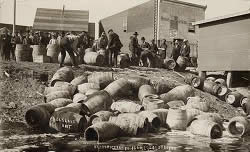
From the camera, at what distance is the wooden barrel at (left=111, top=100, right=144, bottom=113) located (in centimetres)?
850

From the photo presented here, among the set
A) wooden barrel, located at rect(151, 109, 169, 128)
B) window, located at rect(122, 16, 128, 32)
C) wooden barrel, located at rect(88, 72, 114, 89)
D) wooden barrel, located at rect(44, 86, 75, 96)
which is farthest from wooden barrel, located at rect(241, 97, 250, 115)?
window, located at rect(122, 16, 128, 32)

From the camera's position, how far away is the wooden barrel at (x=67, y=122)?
7.20 metres

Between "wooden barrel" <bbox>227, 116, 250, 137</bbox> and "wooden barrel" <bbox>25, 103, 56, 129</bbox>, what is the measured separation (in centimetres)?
420

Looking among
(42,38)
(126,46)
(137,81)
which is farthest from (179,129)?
(126,46)

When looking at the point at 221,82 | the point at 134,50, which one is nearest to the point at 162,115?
the point at 221,82

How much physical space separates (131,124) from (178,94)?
3.52 metres

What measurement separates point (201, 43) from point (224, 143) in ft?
25.1

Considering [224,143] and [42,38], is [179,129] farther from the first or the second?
[42,38]

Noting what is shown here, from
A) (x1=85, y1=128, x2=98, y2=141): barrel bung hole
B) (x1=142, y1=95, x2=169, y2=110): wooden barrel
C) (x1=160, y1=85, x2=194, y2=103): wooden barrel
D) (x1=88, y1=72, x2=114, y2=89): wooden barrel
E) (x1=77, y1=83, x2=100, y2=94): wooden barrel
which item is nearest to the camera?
(x1=85, y1=128, x2=98, y2=141): barrel bung hole

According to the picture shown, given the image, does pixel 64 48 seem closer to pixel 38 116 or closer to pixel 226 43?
pixel 38 116

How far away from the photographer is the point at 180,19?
23453 mm

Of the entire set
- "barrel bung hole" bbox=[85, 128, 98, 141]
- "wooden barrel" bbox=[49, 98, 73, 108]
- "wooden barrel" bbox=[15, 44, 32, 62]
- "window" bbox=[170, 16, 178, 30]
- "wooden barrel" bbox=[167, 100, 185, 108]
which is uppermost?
"window" bbox=[170, 16, 178, 30]

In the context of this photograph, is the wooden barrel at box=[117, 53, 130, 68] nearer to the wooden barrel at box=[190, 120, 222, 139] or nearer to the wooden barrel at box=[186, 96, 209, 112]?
the wooden barrel at box=[186, 96, 209, 112]

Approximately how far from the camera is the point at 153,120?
7.77 m
